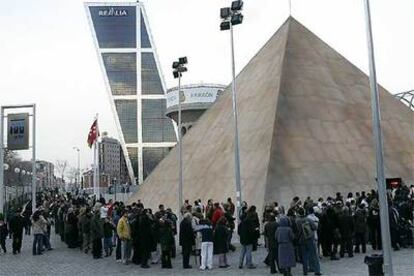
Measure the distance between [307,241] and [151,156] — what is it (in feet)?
448

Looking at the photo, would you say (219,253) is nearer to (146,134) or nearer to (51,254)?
(51,254)

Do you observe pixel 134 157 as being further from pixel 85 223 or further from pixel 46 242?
pixel 85 223

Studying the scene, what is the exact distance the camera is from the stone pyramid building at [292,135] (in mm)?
24891

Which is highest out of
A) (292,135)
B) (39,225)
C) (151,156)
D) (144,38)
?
(144,38)

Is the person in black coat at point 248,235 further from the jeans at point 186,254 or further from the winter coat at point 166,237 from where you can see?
the winter coat at point 166,237

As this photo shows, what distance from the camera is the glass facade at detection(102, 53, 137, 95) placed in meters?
142

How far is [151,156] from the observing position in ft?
486

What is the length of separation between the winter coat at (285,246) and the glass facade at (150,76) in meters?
135

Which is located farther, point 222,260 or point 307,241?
point 222,260

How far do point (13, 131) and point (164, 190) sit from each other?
30.0 ft

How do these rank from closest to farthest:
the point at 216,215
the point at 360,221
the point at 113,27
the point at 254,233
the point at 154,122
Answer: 1. the point at 254,233
2. the point at 360,221
3. the point at 216,215
4. the point at 113,27
5. the point at 154,122

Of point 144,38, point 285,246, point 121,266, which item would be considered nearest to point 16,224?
point 121,266


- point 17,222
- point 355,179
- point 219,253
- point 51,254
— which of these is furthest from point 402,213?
point 17,222

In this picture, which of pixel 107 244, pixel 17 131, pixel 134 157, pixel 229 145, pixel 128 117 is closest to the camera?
pixel 107 244
